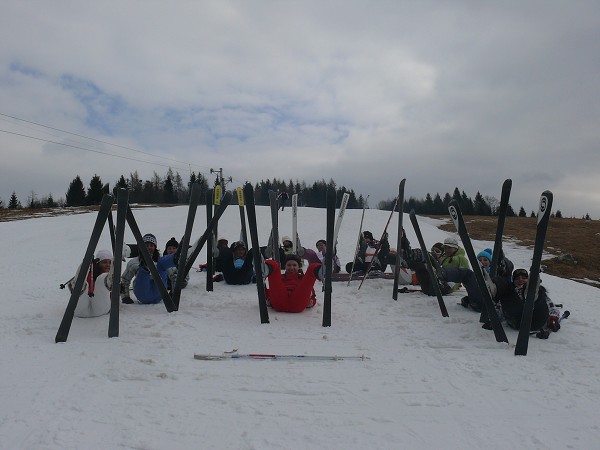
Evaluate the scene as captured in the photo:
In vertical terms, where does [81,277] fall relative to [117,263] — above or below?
below

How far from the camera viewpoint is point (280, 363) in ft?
14.9

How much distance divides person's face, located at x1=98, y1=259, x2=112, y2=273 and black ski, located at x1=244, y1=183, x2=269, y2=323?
2142mm

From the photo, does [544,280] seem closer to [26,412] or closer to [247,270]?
[247,270]

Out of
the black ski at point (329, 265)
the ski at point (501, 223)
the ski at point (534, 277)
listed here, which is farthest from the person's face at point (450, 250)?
the black ski at point (329, 265)

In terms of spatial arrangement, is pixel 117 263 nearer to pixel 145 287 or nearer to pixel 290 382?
pixel 145 287

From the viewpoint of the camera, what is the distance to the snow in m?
3.15

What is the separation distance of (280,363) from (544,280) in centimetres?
970

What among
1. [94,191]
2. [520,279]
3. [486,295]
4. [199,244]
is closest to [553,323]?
[520,279]

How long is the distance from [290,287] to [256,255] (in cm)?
Answer: 74

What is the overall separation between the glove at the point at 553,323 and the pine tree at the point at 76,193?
62156mm

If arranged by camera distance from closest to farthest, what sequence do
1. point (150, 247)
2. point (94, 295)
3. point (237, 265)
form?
point (94, 295) → point (150, 247) → point (237, 265)

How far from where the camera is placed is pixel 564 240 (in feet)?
71.8

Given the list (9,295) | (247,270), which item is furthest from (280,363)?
(9,295)

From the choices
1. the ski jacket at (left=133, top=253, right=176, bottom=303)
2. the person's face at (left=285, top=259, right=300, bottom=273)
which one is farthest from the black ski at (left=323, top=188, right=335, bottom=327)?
the ski jacket at (left=133, top=253, right=176, bottom=303)
